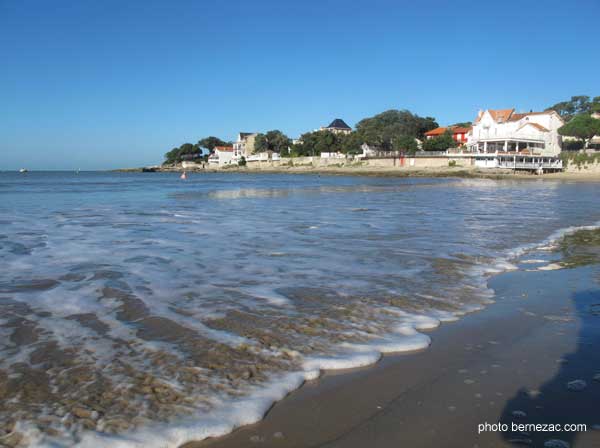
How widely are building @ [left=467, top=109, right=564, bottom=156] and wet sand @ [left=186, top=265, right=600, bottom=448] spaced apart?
72681mm

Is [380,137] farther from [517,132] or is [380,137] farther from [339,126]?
[339,126]

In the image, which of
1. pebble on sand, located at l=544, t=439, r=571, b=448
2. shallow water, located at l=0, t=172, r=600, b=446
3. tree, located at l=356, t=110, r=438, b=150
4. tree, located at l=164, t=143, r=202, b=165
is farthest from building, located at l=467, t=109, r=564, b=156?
tree, located at l=164, t=143, r=202, b=165

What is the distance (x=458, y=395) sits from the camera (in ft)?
9.91

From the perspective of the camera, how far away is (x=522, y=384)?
10.3 feet

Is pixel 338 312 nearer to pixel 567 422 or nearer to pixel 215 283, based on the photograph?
pixel 215 283

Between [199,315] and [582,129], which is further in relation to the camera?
[582,129]

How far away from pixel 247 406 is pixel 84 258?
6.02 m

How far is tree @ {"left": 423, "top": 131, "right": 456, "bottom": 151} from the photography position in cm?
8112

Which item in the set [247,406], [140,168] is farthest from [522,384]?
[140,168]

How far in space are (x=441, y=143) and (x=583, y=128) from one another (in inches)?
861

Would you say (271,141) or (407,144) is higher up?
(271,141)

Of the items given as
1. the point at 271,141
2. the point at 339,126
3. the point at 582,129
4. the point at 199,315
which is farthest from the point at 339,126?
the point at 199,315

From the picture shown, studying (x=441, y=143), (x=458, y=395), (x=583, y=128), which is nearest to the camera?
A: (x=458, y=395)

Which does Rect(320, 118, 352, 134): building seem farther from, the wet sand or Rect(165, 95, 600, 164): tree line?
the wet sand
